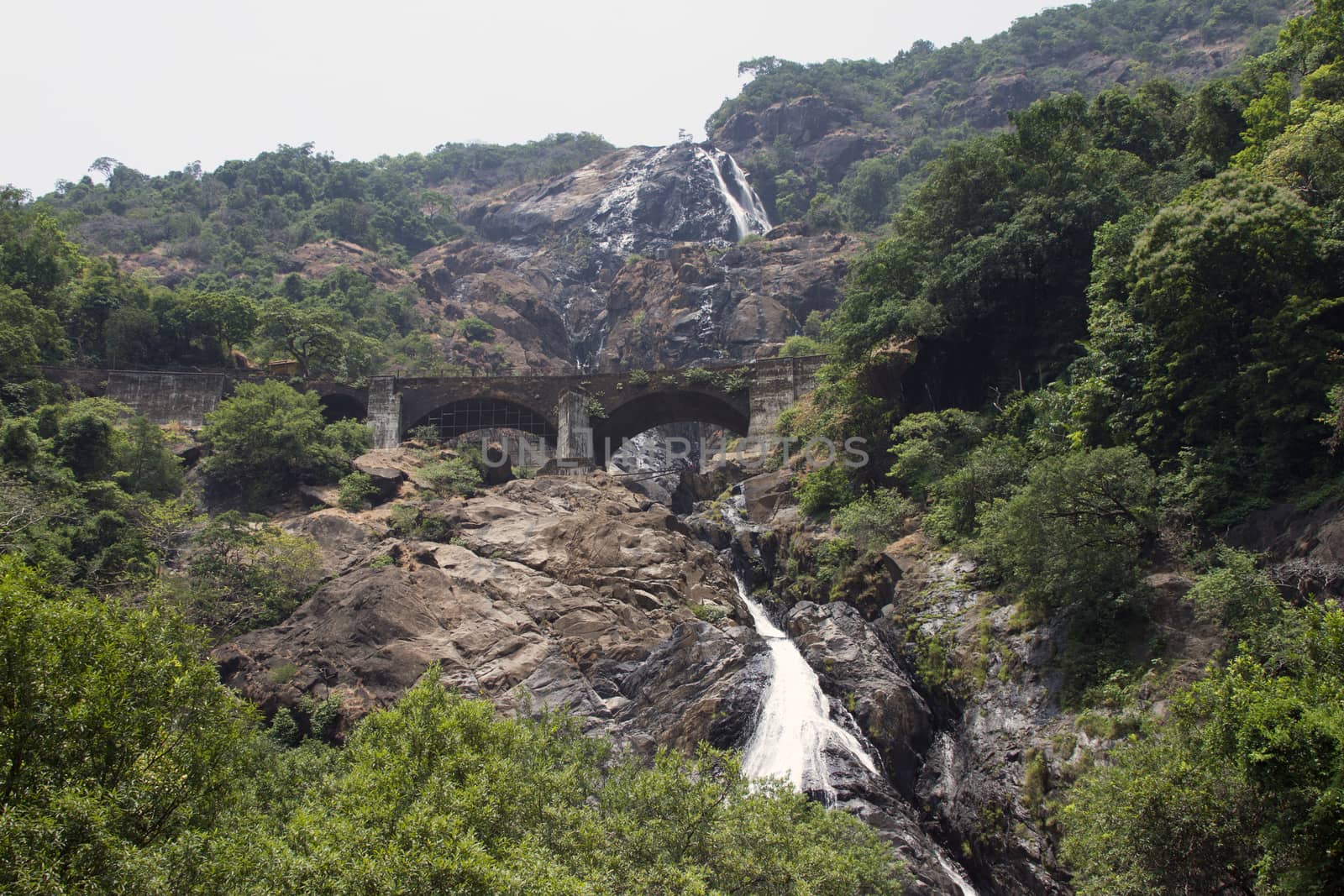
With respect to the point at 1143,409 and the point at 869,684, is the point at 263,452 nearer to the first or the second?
the point at 869,684

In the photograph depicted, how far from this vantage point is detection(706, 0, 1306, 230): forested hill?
360 ft

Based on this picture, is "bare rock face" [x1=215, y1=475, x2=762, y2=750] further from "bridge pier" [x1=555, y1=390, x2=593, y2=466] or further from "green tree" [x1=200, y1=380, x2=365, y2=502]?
"bridge pier" [x1=555, y1=390, x2=593, y2=466]

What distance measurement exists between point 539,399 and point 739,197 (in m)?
61.0

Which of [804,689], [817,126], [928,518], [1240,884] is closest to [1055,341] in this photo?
[928,518]

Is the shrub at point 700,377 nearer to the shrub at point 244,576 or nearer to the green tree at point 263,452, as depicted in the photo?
the green tree at point 263,452

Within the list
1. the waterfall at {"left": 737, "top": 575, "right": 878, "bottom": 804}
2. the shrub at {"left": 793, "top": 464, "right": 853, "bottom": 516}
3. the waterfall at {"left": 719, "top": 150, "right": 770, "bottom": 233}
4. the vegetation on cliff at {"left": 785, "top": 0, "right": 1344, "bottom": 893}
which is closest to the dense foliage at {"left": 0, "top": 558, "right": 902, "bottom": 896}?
the waterfall at {"left": 737, "top": 575, "right": 878, "bottom": 804}

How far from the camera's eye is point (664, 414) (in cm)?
5806

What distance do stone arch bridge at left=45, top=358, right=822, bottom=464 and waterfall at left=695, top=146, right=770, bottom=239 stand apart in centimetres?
5209

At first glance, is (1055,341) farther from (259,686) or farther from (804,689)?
(259,686)

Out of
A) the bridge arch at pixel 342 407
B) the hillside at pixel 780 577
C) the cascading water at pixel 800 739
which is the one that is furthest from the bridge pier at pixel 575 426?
the cascading water at pixel 800 739

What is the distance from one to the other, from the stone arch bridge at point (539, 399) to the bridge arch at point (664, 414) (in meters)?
0.06

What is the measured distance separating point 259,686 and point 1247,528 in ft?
93.5

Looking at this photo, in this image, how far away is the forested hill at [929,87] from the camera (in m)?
110

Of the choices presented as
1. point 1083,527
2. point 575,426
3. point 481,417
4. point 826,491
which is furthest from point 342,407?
point 1083,527
